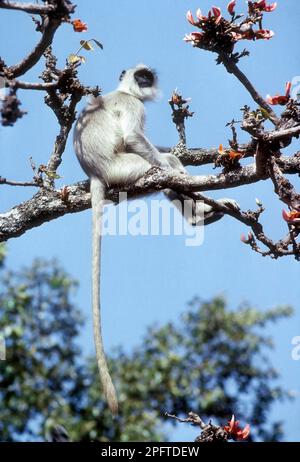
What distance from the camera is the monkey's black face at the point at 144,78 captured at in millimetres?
6082

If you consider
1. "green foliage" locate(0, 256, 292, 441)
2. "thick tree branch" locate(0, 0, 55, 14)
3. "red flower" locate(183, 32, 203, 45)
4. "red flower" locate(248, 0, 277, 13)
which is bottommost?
"green foliage" locate(0, 256, 292, 441)

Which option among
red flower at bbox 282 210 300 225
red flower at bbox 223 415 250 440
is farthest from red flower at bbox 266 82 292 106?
red flower at bbox 223 415 250 440

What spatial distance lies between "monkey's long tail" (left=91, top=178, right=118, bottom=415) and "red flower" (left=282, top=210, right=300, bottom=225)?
124 centimetres

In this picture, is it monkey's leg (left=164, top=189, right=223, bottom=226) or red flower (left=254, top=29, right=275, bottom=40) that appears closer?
red flower (left=254, top=29, right=275, bottom=40)

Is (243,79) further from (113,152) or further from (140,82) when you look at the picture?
(140,82)

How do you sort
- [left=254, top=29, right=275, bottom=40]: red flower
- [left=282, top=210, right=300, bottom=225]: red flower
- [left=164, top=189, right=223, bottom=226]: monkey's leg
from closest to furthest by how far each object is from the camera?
[left=282, top=210, right=300, bottom=225]: red flower < [left=254, top=29, right=275, bottom=40]: red flower < [left=164, top=189, right=223, bottom=226]: monkey's leg

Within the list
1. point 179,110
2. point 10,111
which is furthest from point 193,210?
point 10,111

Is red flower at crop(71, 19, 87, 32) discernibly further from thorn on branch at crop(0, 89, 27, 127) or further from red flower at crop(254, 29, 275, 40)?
red flower at crop(254, 29, 275, 40)

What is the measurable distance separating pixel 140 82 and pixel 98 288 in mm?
2672

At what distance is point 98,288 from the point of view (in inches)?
159

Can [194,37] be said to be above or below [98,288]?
above

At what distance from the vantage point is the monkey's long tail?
11.3 ft

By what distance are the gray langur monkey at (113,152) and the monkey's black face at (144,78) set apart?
344 mm

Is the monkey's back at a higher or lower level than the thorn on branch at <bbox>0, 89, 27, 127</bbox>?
higher
